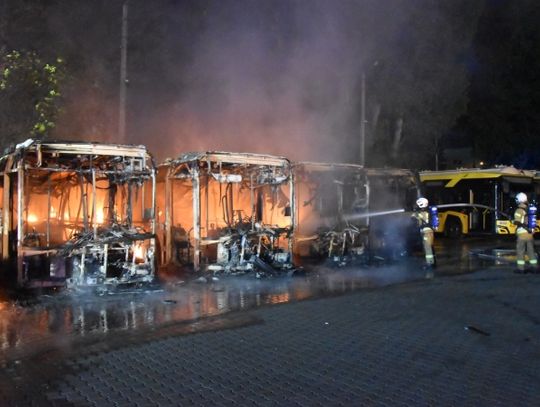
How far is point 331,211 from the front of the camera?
12.8m

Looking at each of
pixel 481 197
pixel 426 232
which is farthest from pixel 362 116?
pixel 426 232

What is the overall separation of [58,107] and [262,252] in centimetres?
593

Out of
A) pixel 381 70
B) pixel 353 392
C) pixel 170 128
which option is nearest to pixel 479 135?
pixel 381 70

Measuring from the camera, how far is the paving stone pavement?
155 inches

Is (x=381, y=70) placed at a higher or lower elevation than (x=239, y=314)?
higher

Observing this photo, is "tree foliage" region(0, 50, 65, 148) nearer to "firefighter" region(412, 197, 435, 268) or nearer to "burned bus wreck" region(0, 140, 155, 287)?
"burned bus wreck" region(0, 140, 155, 287)

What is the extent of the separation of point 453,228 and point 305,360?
16178 millimetres

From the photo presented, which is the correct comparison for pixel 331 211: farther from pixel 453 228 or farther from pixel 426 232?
pixel 453 228

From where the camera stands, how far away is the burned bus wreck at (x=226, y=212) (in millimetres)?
9781

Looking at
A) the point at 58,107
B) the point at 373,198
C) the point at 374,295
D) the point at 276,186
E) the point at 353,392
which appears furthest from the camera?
the point at 373,198

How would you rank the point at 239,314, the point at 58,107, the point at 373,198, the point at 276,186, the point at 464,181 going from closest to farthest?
the point at 239,314 < the point at 276,186 < the point at 58,107 < the point at 373,198 < the point at 464,181

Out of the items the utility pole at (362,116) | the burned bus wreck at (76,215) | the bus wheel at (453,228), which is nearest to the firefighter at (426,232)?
the utility pole at (362,116)

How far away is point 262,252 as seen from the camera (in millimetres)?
10367

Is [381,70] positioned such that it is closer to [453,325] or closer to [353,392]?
[453,325]
